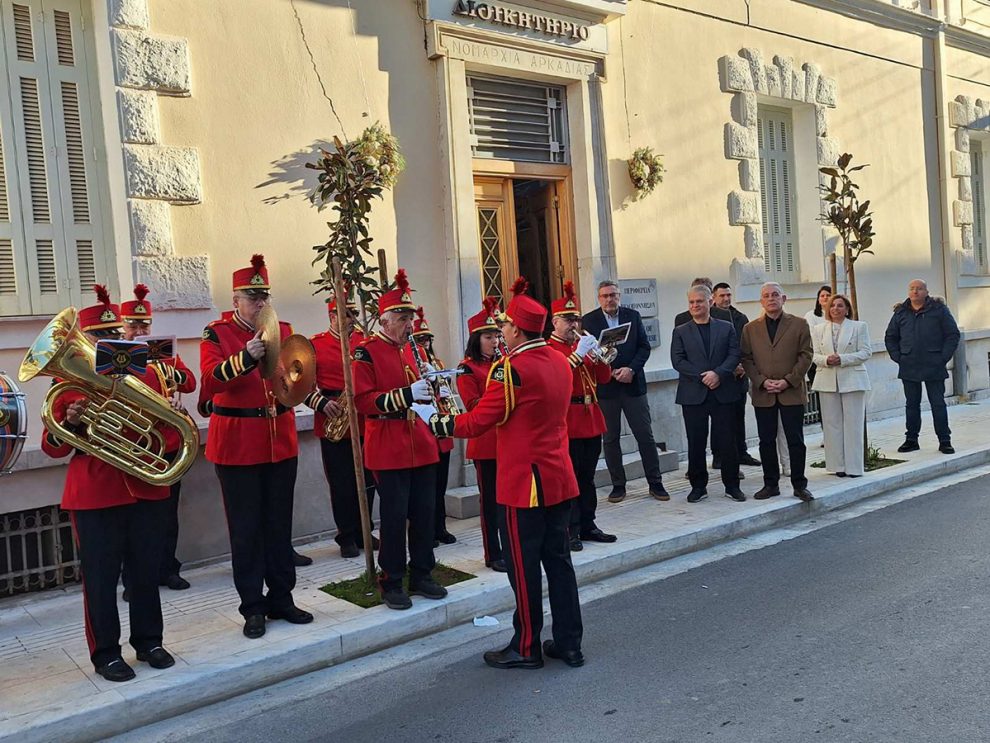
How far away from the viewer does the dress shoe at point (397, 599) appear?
18.9 feet

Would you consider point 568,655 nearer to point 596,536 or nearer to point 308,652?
point 308,652

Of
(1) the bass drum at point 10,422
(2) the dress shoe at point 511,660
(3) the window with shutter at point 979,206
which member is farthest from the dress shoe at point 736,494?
(3) the window with shutter at point 979,206

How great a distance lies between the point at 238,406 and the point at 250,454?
0.30 m

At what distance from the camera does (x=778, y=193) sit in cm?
1305

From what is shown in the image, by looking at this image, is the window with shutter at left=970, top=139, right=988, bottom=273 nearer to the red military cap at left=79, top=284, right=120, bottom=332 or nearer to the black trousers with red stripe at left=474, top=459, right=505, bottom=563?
the black trousers with red stripe at left=474, top=459, right=505, bottom=563

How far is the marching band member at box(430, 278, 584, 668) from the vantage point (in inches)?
189

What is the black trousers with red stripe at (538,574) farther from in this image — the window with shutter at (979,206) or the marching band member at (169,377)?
the window with shutter at (979,206)

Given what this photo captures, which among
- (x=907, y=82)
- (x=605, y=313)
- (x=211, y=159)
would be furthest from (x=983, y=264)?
(x=211, y=159)

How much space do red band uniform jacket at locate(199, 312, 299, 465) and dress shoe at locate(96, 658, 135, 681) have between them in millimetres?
1228

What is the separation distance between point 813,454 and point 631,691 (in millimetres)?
7242

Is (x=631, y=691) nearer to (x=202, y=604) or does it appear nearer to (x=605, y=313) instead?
(x=202, y=604)

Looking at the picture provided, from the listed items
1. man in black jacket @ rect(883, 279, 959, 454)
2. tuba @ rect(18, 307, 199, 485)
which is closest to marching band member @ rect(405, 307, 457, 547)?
tuba @ rect(18, 307, 199, 485)

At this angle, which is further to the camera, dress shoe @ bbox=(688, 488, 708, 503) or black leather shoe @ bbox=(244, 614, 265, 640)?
dress shoe @ bbox=(688, 488, 708, 503)

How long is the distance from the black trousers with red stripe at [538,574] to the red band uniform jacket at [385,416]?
1.01m
